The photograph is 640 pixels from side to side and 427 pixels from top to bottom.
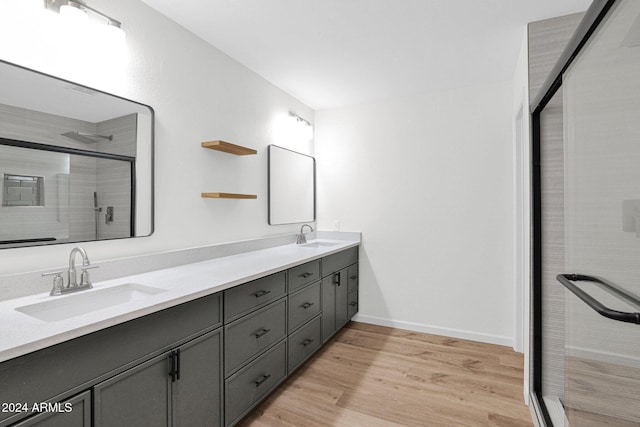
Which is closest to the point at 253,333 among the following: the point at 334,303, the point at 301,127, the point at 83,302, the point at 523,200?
the point at 83,302

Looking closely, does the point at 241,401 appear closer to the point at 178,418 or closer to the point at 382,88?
the point at 178,418

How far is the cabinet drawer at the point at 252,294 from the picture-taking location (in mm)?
1668

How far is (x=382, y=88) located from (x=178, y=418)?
2.91m

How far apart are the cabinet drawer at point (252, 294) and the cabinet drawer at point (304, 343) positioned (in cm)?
40

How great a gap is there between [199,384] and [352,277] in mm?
2086

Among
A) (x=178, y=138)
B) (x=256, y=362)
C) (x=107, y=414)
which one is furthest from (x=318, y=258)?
(x=107, y=414)

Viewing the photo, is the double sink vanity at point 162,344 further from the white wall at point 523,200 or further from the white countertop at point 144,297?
the white wall at point 523,200

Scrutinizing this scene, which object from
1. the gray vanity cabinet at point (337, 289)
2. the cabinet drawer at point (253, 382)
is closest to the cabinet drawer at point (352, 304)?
the gray vanity cabinet at point (337, 289)

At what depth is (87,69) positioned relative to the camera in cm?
160

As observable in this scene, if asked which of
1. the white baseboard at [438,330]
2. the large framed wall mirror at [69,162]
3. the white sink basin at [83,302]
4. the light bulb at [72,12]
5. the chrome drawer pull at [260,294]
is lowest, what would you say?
the white baseboard at [438,330]

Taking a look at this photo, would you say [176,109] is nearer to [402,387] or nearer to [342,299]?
[342,299]

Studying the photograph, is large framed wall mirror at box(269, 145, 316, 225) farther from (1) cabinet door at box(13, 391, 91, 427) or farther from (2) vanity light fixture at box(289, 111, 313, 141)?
(1) cabinet door at box(13, 391, 91, 427)

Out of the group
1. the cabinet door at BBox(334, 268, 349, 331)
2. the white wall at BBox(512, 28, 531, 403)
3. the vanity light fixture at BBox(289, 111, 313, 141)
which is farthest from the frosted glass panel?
the vanity light fixture at BBox(289, 111, 313, 141)

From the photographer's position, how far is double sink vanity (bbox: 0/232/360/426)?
3.18 ft
